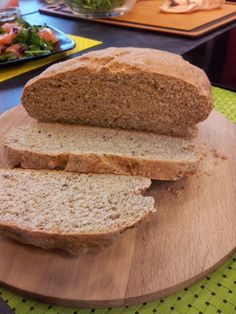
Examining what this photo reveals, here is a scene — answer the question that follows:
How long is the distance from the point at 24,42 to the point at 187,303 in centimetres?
247

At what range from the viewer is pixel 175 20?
11.7ft

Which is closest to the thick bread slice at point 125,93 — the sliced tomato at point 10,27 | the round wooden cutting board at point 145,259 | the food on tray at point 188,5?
the round wooden cutting board at point 145,259

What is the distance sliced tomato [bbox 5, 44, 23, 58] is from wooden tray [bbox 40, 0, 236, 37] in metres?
1.31

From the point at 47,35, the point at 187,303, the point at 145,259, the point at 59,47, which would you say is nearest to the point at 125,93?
the point at 145,259

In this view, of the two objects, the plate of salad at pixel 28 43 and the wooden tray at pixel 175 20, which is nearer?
the plate of salad at pixel 28 43

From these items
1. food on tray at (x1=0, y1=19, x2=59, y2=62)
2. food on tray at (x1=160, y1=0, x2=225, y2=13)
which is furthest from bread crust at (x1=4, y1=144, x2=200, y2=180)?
food on tray at (x1=160, y1=0, x2=225, y2=13)

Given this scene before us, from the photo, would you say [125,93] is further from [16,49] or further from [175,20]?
[175,20]

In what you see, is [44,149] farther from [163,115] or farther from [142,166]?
[163,115]

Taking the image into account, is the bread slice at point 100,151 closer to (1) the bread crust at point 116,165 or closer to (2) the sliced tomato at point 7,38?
(1) the bread crust at point 116,165

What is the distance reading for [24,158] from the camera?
1.72 m

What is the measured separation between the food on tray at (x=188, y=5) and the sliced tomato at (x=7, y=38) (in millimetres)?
1791

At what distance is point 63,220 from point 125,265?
0.30 m

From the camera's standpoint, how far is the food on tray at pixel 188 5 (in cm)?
366

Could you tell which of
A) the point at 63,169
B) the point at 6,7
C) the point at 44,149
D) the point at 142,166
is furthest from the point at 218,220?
the point at 6,7
